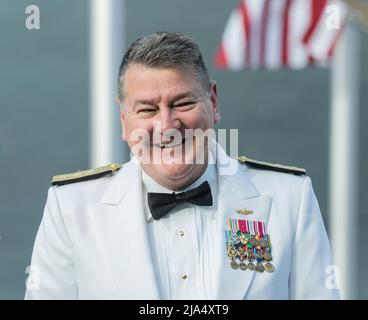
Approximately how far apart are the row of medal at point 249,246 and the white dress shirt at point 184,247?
0.07 m

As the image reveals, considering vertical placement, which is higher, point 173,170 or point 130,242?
point 173,170

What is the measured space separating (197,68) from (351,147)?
458cm

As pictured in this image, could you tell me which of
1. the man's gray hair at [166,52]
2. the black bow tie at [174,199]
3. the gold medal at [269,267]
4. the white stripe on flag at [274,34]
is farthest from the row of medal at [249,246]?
the white stripe on flag at [274,34]

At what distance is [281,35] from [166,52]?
3.89m

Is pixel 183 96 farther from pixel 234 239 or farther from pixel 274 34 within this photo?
pixel 274 34

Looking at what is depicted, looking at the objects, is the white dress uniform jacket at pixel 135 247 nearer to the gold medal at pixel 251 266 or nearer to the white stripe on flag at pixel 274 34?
the gold medal at pixel 251 266

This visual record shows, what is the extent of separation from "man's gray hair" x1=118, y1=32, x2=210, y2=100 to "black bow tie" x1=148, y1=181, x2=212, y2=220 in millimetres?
397

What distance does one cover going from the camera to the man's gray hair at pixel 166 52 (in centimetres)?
248

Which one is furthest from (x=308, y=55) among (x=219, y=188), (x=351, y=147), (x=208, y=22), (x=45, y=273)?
(x=45, y=273)

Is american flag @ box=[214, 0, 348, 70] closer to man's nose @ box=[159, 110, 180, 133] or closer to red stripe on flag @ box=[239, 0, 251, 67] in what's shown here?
red stripe on flag @ box=[239, 0, 251, 67]

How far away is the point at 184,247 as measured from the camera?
2.62 metres

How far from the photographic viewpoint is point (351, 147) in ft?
22.7

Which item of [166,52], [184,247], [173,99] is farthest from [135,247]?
[166,52]

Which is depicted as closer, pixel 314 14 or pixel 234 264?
pixel 234 264
